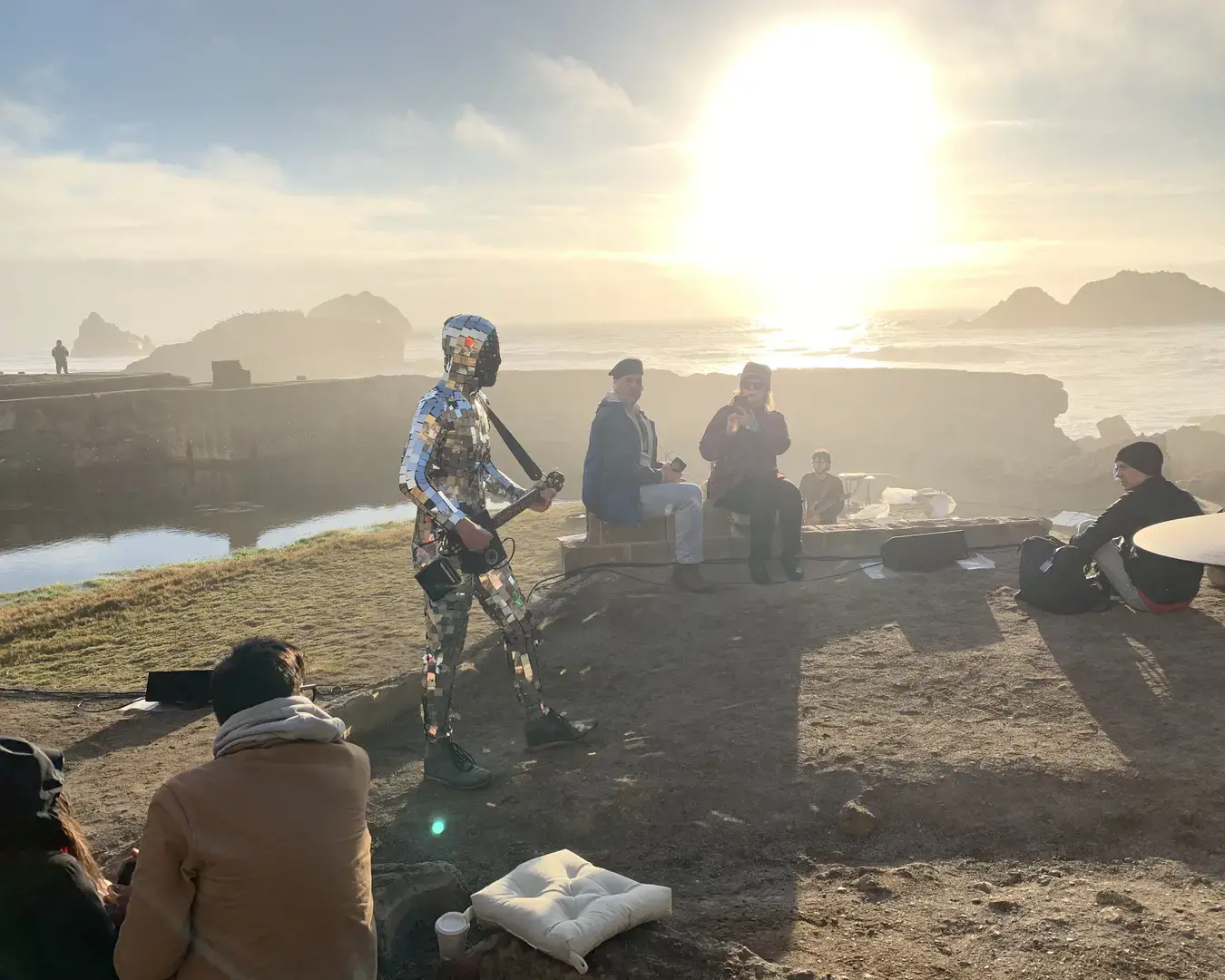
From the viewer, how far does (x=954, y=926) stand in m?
3.31

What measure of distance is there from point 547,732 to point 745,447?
3814 mm

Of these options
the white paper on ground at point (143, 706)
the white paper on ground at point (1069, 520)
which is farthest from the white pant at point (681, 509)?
the white paper on ground at point (1069, 520)

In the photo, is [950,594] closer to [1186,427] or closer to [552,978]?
[552,978]

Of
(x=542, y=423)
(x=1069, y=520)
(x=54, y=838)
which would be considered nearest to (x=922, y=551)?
(x=1069, y=520)

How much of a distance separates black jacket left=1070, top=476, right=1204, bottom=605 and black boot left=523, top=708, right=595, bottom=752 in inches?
159

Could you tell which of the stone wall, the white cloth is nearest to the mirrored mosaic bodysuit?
the white cloth

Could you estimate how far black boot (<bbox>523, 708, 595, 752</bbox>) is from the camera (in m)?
5.18

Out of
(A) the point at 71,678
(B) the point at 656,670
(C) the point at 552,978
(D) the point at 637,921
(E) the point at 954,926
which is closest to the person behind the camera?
(C) the point at 552,978

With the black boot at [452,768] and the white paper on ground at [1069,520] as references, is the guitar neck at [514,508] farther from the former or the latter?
the white paper on ground at [1069,520]

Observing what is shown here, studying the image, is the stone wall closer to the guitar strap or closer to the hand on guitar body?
the guitar strap

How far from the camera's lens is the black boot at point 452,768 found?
4695 millimetres

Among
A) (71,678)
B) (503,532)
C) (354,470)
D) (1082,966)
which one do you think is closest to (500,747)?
(1082,966)

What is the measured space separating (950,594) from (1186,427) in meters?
35.4

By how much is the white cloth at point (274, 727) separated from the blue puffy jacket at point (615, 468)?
520cm
